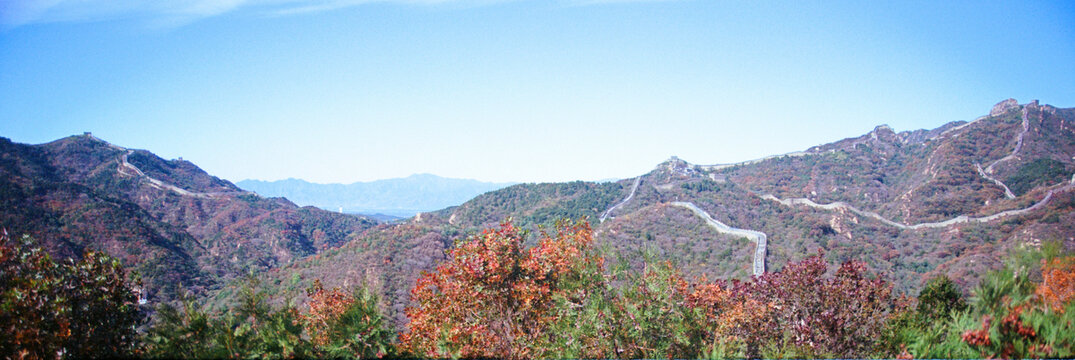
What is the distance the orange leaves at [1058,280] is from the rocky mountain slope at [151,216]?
8.33m

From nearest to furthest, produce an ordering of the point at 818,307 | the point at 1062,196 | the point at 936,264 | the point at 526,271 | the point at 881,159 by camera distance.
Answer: the point at 526,271
the point at 818,307
the point at 936,264
the point at 1062,196
the point at 881,159

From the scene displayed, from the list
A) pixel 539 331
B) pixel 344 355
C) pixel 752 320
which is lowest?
pixel 752 320

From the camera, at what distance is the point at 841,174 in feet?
229

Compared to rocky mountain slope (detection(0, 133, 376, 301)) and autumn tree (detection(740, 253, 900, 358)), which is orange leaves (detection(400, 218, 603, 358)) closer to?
rocky mountain slope (detection(0, 133, 376, 301))

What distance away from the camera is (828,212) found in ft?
158

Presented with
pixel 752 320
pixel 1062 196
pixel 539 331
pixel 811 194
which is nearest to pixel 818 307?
pixel 752 320

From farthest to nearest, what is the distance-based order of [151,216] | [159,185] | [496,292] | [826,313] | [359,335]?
[159,185], [151,216], [826,313], [496,292], [359,335]

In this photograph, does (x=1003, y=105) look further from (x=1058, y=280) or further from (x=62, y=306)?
(x=62, y=306)

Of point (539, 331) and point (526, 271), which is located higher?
point (526, 271)

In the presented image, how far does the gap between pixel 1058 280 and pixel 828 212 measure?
4993 cm

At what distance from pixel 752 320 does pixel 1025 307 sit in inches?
245

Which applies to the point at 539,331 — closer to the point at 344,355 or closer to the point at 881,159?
the point at 344,355

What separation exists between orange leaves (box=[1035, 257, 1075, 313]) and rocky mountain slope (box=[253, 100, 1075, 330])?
4.64 meters

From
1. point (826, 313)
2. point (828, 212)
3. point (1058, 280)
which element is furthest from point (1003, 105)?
point (1058, 280)
